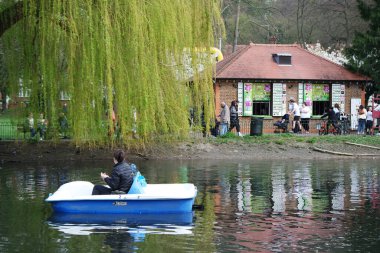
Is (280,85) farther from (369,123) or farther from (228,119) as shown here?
(228,119)

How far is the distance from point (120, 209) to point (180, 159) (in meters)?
17.0

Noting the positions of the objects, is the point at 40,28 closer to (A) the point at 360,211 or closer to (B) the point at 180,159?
(A) the point at 360,211

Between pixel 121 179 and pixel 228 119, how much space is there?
21560 mm

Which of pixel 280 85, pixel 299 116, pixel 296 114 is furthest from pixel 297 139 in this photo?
pixel 280 85

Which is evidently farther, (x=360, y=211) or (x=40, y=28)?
(x=40, y=28)

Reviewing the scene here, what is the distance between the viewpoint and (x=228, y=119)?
41.0 metres

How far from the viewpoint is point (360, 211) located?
20.3 m

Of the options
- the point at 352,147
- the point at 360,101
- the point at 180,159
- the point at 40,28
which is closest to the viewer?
the point at 40,28

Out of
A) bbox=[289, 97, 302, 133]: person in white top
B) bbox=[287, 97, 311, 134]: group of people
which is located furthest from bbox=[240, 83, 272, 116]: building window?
bbox=[289, 97, 302, 133]: person in white top

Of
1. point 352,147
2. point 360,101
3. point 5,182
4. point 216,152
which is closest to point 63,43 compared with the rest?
point 5,182

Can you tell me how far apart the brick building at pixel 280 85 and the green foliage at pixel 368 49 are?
841 mm

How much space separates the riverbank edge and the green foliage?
29.1 ft

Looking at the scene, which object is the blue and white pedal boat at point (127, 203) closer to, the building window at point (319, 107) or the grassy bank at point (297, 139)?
the grassy bank at point (297, 139)

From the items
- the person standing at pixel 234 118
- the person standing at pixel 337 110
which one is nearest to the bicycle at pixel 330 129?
the person standing at pixel 337 110
